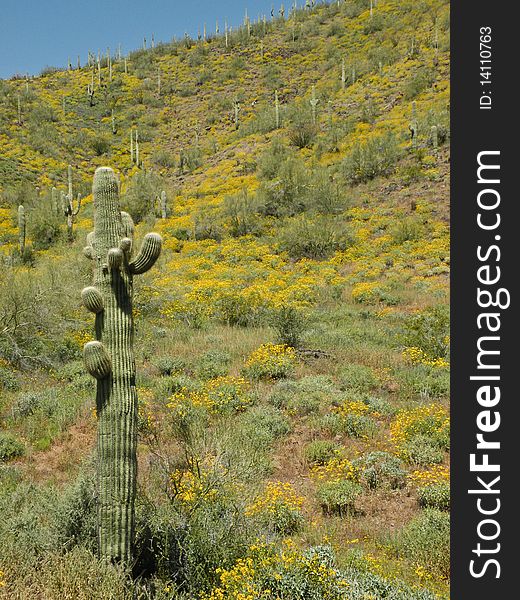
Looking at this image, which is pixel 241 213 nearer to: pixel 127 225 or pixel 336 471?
pixel 336 471

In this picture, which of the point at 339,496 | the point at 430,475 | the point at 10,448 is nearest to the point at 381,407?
the point at 430,475

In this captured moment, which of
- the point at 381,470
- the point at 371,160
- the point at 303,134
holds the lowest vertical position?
the point at 381,470

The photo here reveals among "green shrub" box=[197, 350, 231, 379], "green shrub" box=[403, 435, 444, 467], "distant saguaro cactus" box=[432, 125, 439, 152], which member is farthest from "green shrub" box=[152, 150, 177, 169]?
"green shrub" box=[403, 435, 444, 467]

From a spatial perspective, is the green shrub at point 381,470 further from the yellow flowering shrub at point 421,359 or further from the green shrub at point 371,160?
the green shrub at point 371,160

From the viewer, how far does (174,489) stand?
4.18m

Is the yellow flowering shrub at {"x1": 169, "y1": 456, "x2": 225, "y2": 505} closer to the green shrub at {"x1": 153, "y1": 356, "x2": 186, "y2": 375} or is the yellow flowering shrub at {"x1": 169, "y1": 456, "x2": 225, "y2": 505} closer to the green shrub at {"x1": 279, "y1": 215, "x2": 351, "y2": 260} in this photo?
the green shrub at {"x1": 153, "y1": 356, "x2": 186, "y2": 375}

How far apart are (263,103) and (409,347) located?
34.5 meters

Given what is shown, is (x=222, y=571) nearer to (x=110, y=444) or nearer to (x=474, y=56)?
(x=110, y=444)

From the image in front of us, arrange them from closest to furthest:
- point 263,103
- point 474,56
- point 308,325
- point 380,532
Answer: point 474,56, point 380,532, point 308,325, point 263,103

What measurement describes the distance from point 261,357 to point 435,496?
182 inches

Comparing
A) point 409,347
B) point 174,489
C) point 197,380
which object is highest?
point 409,347

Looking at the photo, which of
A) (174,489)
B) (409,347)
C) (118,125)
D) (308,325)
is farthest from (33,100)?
(174,489)

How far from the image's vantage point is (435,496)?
4.90m

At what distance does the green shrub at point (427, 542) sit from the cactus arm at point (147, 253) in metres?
3.47
